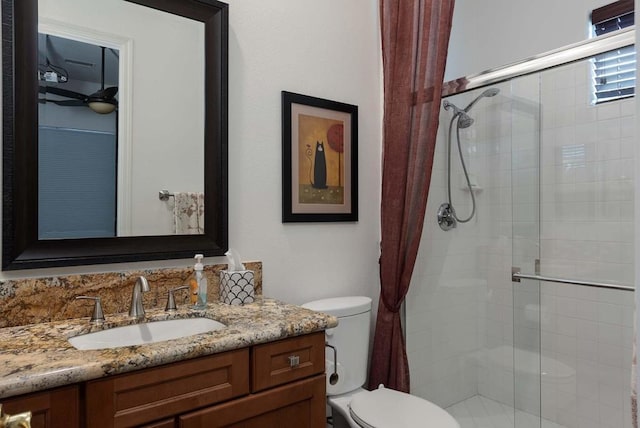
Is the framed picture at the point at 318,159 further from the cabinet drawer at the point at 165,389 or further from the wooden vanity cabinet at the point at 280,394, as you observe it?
the cabinet drawer at the point at 165,389

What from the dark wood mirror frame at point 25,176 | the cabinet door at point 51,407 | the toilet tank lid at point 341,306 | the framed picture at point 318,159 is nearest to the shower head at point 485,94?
the framed picture at point 318,159

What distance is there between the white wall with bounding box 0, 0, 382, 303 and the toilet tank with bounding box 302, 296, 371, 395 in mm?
170

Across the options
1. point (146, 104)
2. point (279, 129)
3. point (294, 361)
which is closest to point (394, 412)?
point (294, 361)

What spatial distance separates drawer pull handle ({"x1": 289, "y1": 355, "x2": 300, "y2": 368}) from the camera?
1.28 m

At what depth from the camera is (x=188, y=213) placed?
1.62 m

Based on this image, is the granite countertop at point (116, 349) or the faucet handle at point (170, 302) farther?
the faucet handle at point (170, 302)

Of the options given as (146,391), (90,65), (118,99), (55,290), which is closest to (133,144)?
(118,99)

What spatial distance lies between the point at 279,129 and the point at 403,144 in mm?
597

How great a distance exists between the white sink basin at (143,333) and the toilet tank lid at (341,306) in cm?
56

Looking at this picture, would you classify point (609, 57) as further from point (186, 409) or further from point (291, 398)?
point (186, 409)

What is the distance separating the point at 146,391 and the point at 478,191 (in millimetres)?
1940

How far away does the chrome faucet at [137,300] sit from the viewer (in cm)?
136

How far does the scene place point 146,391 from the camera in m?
1.02

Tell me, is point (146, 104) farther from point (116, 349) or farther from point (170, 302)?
point (116, 349)
